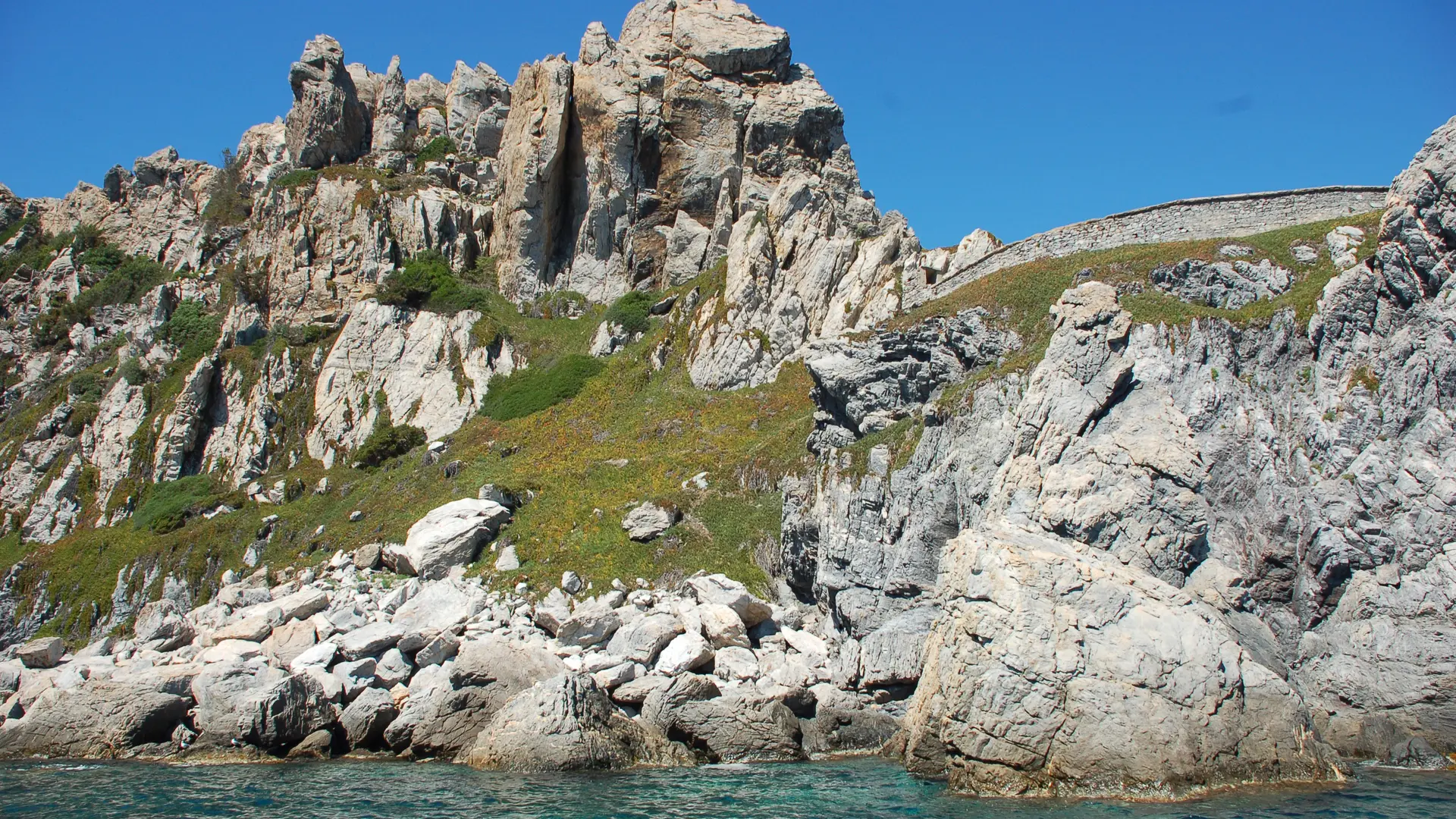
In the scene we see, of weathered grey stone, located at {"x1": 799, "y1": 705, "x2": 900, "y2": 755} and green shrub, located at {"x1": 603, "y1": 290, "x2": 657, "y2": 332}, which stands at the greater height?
green shrub, located at {"x1": 603, "y1": 290, "x2": 657, "y2": 332}

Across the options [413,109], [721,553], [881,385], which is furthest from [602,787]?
[413,109]

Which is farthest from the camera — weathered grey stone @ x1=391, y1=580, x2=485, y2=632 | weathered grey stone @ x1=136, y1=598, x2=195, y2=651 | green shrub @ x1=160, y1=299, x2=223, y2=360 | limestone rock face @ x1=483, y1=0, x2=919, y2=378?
green shrub @ x1=160, y1=299, x2=223, y2=360

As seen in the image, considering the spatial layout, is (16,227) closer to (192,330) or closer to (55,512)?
(192,330)

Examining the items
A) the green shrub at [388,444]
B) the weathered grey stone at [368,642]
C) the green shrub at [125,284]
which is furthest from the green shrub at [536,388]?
the green shrub at [125,284]

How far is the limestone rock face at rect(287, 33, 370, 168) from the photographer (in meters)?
57.3

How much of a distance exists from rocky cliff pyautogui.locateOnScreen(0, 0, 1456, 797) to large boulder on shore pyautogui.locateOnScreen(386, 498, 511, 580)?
115 millimetres

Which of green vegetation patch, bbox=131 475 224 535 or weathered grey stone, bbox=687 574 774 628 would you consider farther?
green vegetation patch, bbox=131 475 224 535

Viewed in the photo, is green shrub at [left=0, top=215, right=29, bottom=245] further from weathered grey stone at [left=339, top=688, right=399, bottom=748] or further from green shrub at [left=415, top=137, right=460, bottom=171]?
weathered grey stone at [left=339, top=688, right=399, bottom=748]

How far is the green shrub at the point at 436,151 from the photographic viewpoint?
58.5 m

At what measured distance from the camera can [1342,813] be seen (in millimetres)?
11781

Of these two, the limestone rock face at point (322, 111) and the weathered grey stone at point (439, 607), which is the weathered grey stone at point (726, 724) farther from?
the limestone rock face at point (322, 111)

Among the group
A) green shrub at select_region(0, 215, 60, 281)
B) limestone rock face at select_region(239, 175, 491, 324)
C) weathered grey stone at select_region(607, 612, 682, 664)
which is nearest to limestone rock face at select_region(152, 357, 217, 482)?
limestone rock face at select_region(239, 175, 491, 324)

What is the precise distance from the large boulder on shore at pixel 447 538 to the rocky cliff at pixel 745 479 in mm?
115

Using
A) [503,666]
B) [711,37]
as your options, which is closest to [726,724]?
[503,666]
